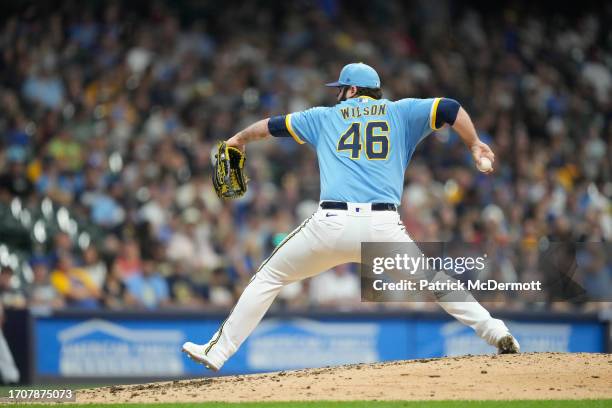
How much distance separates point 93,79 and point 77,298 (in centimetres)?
403

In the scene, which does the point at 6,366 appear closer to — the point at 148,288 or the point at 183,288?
the point at 148,288

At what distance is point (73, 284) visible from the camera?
12344 millimetres

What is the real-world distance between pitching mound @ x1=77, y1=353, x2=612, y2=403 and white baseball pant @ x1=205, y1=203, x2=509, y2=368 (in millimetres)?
312

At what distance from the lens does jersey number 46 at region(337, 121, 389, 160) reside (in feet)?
23.4

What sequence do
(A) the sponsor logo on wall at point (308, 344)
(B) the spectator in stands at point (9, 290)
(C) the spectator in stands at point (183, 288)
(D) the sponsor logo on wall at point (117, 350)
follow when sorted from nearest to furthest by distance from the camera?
(D) the sponsor logo on wall at point (117, 350) < (A) the sponsor logo on wall at point (308, 344) < (B) the spectator in stands at point (9, 290) < (C) the spectator in stands at point (183, 288)

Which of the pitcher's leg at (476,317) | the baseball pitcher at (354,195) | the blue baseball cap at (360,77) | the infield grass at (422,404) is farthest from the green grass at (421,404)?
the blue baseball cap at (360,77)

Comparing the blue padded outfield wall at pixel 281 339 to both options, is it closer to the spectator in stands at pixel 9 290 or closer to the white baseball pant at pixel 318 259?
the spectator in stands at pixel 9 290

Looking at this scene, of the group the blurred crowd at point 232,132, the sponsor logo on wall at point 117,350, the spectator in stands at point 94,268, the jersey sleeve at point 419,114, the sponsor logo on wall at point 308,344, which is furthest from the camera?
the blurred crowd at point 232,132

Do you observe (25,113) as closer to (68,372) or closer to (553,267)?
(68,372)

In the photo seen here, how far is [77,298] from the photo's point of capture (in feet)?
40.1

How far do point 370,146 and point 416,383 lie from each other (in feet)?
5.12

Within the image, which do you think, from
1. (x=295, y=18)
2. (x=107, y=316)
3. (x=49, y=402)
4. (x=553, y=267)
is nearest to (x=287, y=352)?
(x=107, y=316)

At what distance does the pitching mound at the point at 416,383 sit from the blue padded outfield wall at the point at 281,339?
3830mm

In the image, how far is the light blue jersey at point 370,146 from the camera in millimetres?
7051
